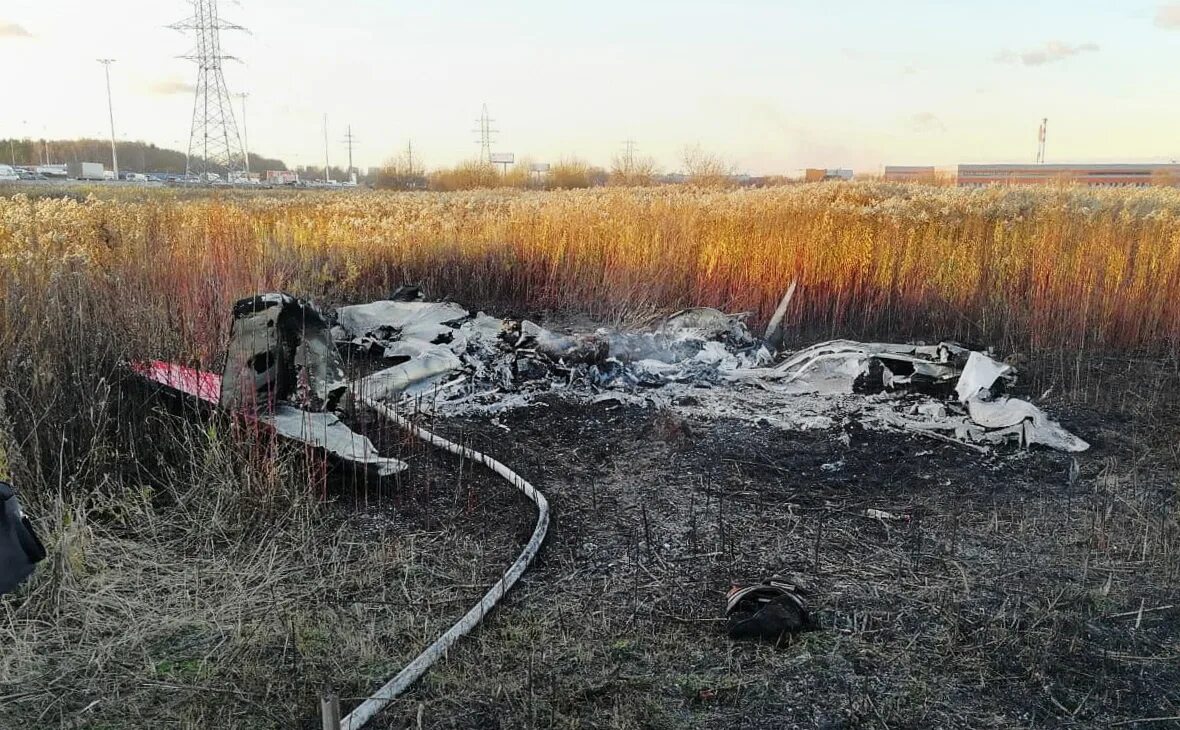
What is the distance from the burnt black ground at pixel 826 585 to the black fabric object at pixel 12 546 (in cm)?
101

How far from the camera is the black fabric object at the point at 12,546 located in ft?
6.30

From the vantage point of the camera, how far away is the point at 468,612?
8.92ft

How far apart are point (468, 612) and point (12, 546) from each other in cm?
134

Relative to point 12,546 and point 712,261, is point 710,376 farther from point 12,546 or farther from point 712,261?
point 12,546

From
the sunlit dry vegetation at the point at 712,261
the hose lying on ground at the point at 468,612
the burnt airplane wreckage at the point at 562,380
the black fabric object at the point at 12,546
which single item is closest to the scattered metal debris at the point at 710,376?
the burnt airplane wreckage at the point at 562,380

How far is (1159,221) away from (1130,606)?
7.43 meters

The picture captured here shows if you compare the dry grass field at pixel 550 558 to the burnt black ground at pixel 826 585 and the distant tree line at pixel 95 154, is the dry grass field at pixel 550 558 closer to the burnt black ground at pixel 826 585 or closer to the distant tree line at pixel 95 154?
the burnt black ground at pixel 826 585

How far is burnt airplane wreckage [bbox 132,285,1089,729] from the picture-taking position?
3736 mm

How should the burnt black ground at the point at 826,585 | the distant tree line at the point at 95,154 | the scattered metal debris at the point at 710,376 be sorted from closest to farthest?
the burnt black ground at the point at 826,585 < the scattered metal debris at the point at 710,376 < the distant tree line at the point at 95,154

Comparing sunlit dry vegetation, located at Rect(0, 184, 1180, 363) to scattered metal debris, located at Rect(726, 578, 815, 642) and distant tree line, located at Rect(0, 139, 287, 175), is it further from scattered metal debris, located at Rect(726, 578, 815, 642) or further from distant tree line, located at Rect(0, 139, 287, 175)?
distant tree line, located at Rect(0, 139, 287, 175)

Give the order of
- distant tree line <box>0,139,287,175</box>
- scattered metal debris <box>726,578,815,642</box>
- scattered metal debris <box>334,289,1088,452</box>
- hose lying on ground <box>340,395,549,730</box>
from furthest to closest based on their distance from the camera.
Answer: distant tree line <box>0,139,287,175</box>, scattered metal debris <box>334,289,1088,452</box>, scattered metal debris <box>726,578,815,642</box>, hose lying on ground <box>340,395,549,730</box>

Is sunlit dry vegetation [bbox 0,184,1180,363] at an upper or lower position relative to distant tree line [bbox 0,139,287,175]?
lower

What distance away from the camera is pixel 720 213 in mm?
9547

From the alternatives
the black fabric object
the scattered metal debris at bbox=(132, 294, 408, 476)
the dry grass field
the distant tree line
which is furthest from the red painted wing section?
the distant tree line
